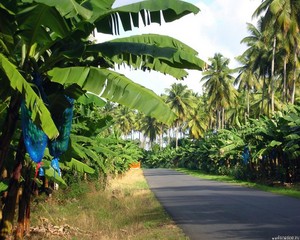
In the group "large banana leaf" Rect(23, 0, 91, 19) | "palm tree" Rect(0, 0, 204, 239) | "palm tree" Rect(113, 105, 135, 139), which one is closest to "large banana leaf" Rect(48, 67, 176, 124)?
"palm tree" Rect(0, 0, 204, 239)

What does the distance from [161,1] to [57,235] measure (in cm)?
675

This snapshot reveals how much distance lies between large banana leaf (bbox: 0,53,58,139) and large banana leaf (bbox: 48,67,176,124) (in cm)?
65

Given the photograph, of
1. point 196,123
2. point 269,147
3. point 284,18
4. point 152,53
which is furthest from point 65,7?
point 196,123

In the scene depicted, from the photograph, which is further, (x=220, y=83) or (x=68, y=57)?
(x=220, y=83)

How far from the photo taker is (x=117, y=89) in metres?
5.53

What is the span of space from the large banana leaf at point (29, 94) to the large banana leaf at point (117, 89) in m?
0.65

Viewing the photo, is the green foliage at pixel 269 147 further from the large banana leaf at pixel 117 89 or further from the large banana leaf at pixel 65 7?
the large banana leaf at pixel 65 7

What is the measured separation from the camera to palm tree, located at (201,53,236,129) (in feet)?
172

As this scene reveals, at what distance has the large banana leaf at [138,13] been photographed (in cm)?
554

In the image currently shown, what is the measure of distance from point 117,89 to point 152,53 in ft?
2.74

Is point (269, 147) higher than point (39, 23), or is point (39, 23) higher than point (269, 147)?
point (39, 23)

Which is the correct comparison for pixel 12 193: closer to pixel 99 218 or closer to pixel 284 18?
pixel 99 218

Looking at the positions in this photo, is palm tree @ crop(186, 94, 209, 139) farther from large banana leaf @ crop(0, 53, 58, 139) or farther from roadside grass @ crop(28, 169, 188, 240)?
large banana leaf @ crop(0, 53, 58, 139)

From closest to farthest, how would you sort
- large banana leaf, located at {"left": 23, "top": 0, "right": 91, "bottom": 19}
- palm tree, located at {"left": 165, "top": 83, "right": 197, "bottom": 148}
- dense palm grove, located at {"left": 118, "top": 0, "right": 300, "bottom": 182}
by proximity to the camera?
large banana leaf, located at {"left": 23, "top": 0, "right": 91, "bottom": 19} → dense palm grove, located at {"left": 118, "top": 0, "right": 300, "bottom": 182} → palm tree, located at {"left": 165, "top": 83, "right": 197, "bottom": 148}
